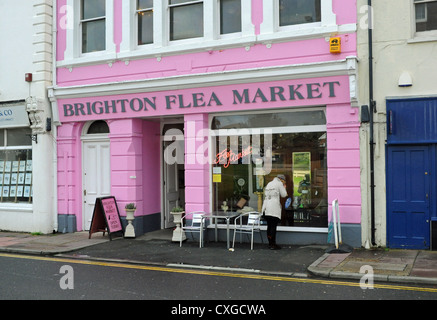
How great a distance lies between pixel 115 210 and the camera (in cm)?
1227

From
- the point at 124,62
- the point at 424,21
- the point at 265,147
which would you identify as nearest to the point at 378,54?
the point at 424,21

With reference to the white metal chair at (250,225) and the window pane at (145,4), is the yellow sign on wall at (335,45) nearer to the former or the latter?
the white metal chair at (250,225)

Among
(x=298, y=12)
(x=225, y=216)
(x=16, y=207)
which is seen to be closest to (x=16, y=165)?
(x=16, y=207)

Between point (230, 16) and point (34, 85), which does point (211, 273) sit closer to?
point (230, 16)

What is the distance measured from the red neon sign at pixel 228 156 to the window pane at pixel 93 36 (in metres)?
4.66

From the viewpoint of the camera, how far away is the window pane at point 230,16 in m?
11.4

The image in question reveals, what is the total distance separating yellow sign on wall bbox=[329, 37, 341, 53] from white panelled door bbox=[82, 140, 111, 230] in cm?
669

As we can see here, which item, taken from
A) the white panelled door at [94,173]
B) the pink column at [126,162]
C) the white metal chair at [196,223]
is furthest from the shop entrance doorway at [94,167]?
the white metal chair at [196,223]

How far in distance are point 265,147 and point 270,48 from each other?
2375 millimetres

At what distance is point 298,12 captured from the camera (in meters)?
10.9

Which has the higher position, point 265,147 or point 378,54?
point 378,54

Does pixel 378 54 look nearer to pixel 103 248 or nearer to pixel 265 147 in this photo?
pixel 265 147

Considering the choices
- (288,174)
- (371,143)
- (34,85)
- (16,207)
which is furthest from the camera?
(16,207)

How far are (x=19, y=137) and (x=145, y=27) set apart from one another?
525 centimetres
